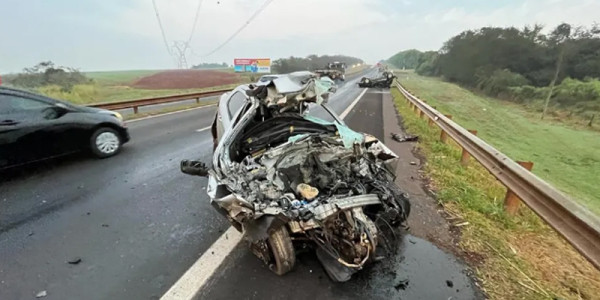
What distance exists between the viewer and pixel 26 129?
4.96 m

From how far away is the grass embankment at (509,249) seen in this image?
2619mm

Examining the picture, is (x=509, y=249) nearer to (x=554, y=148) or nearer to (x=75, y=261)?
(x=75, y=261)

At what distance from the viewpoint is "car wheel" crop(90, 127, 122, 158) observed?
233 inches

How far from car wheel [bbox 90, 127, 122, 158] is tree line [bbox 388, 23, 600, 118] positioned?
29654 mm

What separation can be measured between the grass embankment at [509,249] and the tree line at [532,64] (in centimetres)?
2613

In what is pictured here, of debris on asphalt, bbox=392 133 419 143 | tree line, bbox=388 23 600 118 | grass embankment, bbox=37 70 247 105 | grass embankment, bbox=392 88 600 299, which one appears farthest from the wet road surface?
tree line, bbox=388 23 600 118

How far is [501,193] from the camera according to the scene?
4809mm

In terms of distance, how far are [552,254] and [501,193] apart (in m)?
1.77

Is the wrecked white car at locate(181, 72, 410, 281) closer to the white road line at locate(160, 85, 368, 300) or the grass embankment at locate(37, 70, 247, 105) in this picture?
the white road line at locate(160, 85, 368, 300)

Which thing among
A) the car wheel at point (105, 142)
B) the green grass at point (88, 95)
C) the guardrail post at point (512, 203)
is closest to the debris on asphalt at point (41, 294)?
the car wheel at point (105, 142)

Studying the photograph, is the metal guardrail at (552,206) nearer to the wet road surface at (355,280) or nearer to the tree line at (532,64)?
the wet road surface at (355,280)

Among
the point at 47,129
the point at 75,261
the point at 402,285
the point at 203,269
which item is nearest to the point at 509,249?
the point at 402,285

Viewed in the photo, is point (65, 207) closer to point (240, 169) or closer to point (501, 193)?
point (240, 169)

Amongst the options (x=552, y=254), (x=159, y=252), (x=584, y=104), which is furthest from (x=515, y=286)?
(x=584, y=104)
